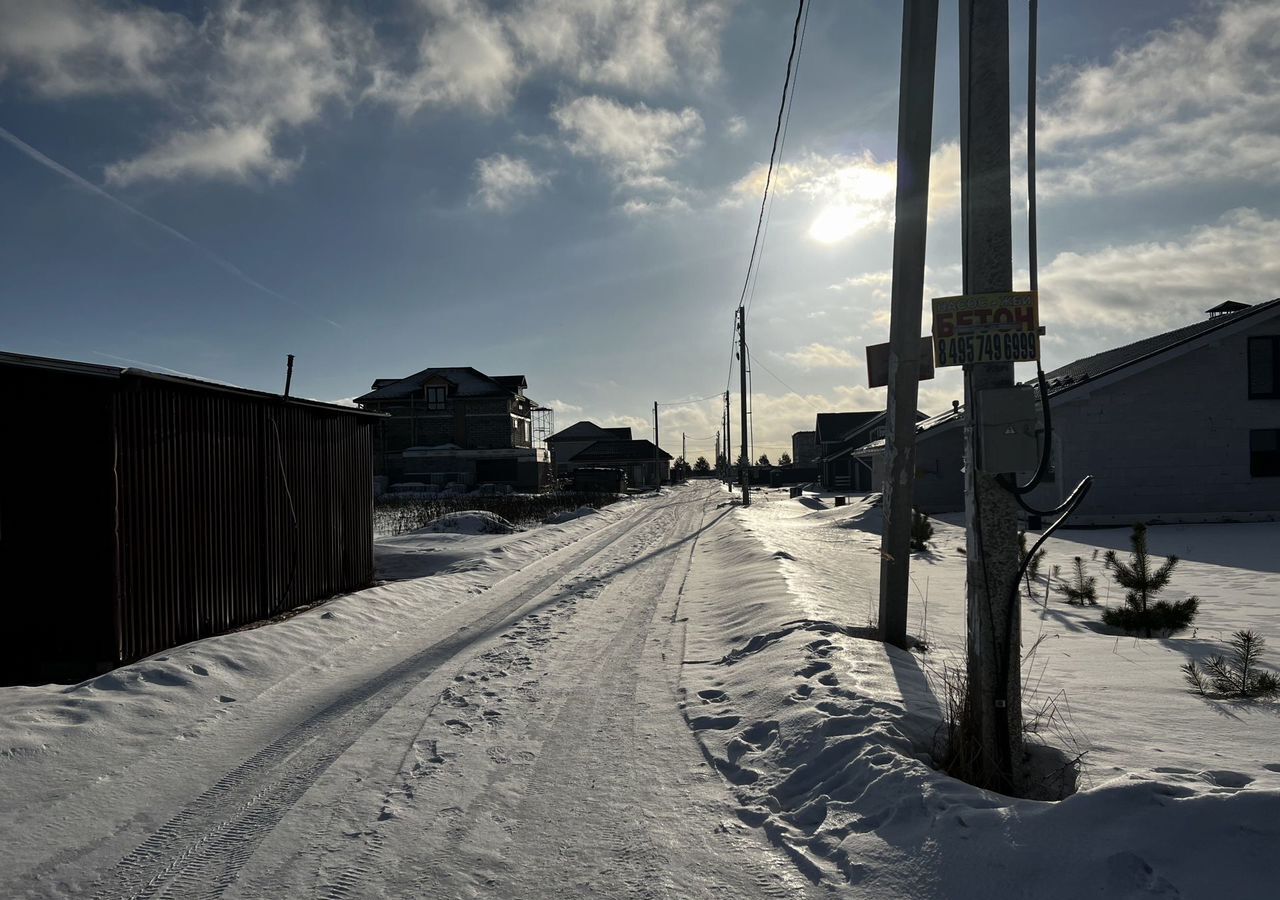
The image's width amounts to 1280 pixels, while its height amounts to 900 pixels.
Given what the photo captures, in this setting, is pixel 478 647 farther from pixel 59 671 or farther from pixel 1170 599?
pixel 1170 599

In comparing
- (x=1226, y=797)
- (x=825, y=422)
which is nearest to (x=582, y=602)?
(x=1226, y=797)

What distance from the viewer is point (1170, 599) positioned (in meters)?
9.10

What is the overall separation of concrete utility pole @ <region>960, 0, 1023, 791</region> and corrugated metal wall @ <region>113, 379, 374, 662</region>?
764cm

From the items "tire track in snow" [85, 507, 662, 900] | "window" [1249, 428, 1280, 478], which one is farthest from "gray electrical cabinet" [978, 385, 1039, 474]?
"window" [1249, 428, 1280, 478]

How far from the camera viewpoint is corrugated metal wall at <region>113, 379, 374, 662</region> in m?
6.98

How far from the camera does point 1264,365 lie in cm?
1925

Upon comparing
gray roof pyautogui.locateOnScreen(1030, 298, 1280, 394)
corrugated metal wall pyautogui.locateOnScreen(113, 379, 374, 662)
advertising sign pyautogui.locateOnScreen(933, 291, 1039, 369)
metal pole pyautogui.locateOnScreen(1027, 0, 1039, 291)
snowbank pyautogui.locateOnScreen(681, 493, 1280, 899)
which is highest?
gray roof pyautogui.locateOnScreen(1030, 298, 1280, 394)

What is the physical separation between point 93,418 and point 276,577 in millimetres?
3289

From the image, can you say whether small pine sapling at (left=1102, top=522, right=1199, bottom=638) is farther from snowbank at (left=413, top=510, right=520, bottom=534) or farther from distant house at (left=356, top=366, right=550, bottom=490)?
distant house at (left=356, top=366, right=550, bottom=490)

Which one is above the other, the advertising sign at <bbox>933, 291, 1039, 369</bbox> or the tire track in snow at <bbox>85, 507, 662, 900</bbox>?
the advertising sign at <bbox>933, 291, 1039, 369</bbox>

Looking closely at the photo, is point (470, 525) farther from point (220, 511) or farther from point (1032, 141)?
point (1032, 141)

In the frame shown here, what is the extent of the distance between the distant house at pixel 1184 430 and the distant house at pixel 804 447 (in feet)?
205

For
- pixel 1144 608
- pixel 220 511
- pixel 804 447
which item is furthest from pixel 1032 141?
pixel 804 447

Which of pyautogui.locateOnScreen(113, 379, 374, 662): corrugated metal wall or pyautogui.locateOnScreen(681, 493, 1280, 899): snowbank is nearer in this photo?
pyautogui.locateOnScreen(681, 493, 1280, 899): snowbank
